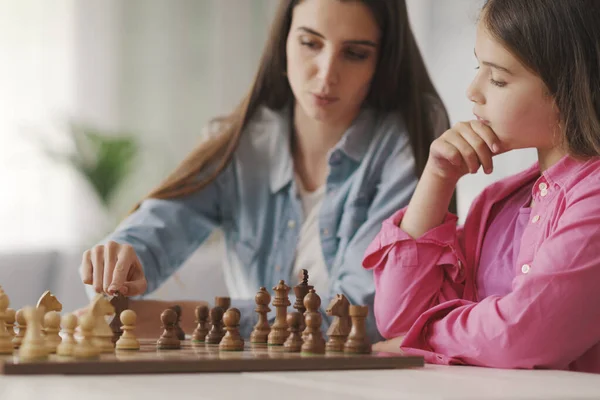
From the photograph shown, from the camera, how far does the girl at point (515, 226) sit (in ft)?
3.75

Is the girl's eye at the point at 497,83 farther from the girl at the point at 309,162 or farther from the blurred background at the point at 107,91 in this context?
the blurred background at the point at 107,91

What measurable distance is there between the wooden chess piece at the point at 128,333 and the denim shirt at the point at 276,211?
755 millimetres

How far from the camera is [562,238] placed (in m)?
1.18

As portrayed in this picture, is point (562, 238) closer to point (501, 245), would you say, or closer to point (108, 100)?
point (501, 245)

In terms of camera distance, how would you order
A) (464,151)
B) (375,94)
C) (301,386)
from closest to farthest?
(301,386) < (464,151) < (375,94)

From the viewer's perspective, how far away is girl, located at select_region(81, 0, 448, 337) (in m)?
1.99

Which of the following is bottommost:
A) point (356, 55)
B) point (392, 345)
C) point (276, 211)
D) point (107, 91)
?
point (392, 345)

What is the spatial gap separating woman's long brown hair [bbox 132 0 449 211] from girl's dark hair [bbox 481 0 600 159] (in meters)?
0.72

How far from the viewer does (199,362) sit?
93 centimetres

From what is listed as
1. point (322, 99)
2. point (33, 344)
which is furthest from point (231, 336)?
point (322, 99)

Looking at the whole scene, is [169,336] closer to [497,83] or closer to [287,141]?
[497,83]

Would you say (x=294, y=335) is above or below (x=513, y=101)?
below

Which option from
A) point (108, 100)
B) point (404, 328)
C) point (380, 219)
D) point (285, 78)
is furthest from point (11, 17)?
point (404, 328)

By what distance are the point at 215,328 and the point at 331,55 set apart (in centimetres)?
90
